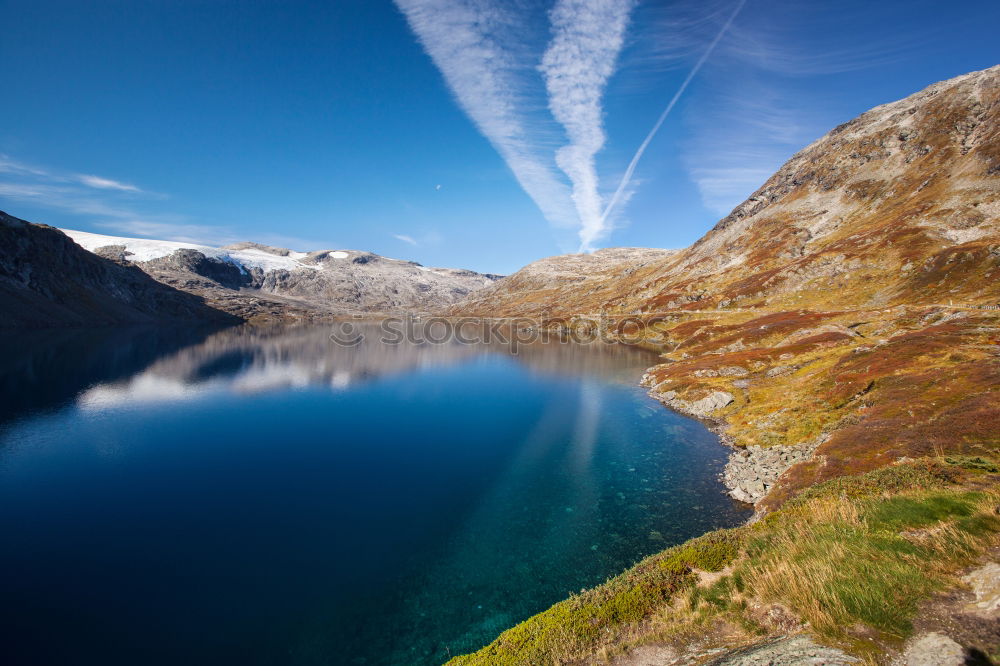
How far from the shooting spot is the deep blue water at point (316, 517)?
22000 millimetres

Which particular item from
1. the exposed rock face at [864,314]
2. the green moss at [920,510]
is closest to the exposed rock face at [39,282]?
the exposed rock face at [864,314]

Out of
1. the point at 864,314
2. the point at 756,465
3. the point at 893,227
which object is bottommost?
the point at 756,465

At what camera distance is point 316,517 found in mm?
33125

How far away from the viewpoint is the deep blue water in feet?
72.2

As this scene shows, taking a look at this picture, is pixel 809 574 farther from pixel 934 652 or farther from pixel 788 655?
pixel 934 652

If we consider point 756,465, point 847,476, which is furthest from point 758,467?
point 847,476

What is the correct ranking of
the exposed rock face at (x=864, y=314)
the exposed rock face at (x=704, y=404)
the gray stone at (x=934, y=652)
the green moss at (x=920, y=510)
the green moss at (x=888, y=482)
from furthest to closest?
1. the exposed rock face at (x=704, y=404)
2. the exposed rock face at (x=864, y=314)
3. the green moss at (x=888, y=482)
4. the green moss at (x=920, y=510)
5. the gray stone at (x=934, y=652)

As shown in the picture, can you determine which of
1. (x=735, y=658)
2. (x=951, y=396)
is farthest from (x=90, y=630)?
(x=951, y=396)

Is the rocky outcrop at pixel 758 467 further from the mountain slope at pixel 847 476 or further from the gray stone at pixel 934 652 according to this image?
the gray stone at pixel 934 652

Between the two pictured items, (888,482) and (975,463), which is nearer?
(888,482)

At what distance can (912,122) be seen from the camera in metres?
180

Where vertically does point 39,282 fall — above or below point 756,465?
above

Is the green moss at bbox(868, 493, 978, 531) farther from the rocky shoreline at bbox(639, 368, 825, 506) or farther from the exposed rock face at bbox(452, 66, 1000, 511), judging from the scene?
the rocky shoreline at bbox(639, 368, 825, 506)

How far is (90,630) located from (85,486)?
2298 centimetres
